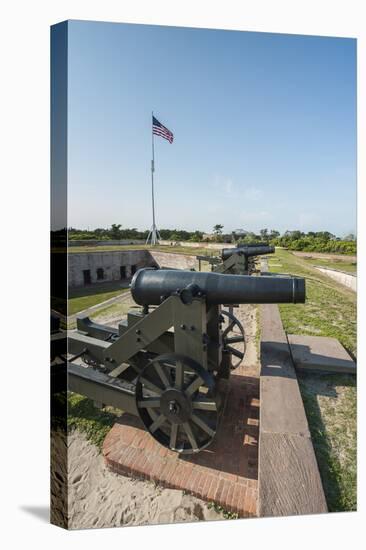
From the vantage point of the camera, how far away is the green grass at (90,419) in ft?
10.9

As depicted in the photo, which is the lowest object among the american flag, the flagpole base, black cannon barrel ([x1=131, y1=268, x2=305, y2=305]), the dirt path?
black cannon barrel ([x1=131, y1=268, x2=305, y2=305])

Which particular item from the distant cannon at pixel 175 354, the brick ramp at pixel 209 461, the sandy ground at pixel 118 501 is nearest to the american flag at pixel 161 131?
the distant cannon at pixel 175 354

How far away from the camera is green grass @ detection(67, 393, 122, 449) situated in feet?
10.9

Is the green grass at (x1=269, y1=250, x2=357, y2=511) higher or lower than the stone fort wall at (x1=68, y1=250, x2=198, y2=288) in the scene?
lower

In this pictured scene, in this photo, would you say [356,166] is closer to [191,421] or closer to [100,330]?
[191,421]

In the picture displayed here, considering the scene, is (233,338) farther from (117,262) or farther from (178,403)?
(117,262)

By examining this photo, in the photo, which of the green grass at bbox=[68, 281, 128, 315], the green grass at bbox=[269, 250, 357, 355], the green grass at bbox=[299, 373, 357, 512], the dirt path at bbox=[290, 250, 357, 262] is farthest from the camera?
the green grass at bbox=[68, 281, 128, 315]

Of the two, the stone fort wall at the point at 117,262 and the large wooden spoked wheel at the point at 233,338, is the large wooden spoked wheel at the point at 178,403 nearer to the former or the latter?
the large wooden spoked wheel at the point at 233,338

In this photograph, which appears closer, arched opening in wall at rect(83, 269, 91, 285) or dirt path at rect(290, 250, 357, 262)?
dirt path at rect(290, 250, 357, 262)

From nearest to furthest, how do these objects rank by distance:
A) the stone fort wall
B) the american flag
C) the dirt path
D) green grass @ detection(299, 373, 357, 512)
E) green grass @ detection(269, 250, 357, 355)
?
green grass @ detection(299, 373, 357, 512)
the dirt path
green grass @ detection(269, 250, 357, 355)
the american flag
the stone fort wall

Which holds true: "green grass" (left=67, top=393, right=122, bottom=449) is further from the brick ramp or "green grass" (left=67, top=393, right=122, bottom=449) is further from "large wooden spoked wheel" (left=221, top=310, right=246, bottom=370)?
"large wooden spoked wheel" (left=221, top=310, right=246, bottom=370)

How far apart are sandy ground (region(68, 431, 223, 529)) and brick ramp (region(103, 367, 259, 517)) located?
7cm

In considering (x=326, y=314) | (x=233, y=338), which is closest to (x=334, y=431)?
(x=233, y=338)

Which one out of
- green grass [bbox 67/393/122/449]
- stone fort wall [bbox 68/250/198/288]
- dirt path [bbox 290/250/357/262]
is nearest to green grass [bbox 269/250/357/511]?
dirt path [bbox 290/250/357/262]
